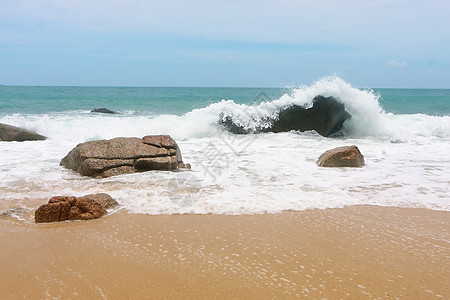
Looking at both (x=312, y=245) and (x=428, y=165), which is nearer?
(x=312, y=245)

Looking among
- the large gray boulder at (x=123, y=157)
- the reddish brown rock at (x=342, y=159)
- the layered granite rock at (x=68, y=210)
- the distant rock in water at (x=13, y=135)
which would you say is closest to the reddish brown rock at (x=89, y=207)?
the layered granite rock at (x=68, y=210)

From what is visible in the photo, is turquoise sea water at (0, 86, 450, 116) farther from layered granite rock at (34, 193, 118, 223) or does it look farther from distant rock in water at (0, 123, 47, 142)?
layered granite rock at (34, 193, 118, 223)

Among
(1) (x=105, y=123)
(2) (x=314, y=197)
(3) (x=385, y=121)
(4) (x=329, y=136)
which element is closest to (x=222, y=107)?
(4) (x=329, y=136)

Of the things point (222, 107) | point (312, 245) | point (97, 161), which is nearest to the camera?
point (312, 245)

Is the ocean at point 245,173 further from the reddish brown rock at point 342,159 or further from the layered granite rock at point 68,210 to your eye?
the layered granite rock at point 68,210

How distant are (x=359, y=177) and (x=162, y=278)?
4.71 meters

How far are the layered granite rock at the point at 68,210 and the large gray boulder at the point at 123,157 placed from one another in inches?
84.1

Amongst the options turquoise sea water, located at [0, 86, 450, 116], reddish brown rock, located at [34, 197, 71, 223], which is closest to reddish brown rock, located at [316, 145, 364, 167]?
reddish brown rock, located at [34, 197, 71, 223]

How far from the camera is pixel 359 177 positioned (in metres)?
6.88

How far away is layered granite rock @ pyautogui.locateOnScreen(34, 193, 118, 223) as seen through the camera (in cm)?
448

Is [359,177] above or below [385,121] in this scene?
below

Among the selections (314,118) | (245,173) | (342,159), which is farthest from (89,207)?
(314,118)

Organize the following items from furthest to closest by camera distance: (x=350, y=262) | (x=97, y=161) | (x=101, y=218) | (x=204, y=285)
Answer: (x=97, y=161) → (x=101, y=218) → (x=350, y=262) → (x=204, y=285)

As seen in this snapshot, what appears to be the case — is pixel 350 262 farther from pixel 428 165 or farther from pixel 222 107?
pixel 222 107
